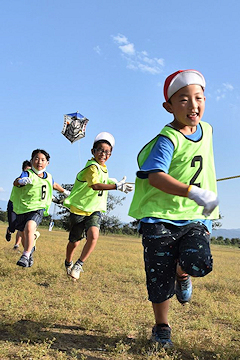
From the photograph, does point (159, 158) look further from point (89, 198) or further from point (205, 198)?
point (89, 198)

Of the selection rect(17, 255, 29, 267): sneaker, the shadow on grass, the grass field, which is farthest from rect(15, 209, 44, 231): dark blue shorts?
the shadow on grass

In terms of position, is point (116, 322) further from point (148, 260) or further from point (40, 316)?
point (148, 260)

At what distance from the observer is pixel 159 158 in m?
2.96

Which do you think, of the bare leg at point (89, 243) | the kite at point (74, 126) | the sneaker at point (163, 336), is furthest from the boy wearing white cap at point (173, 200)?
the kite at point (74, 126)

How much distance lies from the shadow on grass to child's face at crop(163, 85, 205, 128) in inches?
66.1

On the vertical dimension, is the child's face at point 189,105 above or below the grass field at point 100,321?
above

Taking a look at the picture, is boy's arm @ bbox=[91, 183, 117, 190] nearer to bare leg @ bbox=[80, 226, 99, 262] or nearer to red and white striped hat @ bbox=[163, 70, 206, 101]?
bare leg @ bbox=[80, 226, 99, 262]

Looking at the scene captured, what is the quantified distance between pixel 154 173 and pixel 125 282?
13.5 feet

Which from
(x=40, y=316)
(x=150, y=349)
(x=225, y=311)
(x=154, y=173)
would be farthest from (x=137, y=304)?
(x=154, y=173)

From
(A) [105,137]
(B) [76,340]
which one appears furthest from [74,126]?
(B) [76,340]

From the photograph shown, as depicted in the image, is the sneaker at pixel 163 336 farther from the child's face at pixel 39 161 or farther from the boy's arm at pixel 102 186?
the child's face at pixel 39 161

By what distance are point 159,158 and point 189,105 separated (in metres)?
0.47

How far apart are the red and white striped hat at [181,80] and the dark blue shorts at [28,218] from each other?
12.9ft

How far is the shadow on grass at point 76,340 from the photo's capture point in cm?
304
